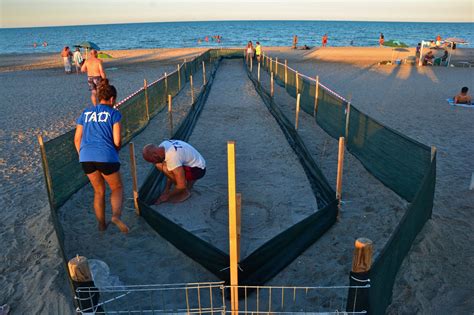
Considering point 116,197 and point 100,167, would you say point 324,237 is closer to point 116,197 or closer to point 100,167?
point 116,197

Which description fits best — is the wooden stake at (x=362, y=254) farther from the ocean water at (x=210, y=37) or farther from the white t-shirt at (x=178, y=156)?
the ocean water at (x=210, y=37)

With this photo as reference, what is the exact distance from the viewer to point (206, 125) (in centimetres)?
1050

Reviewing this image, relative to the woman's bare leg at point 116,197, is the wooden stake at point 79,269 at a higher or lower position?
higher

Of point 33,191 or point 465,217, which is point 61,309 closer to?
point 33,191

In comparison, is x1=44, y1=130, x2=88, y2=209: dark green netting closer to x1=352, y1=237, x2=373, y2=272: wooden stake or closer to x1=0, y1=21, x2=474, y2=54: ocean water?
x1=352, y1=237, x2=373, y2=272: wooden stake

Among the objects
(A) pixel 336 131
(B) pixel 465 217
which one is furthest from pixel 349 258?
(A) pixel 336 131

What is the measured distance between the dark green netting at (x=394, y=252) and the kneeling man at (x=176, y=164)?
3.04m

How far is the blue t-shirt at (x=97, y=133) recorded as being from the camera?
14.2 feet

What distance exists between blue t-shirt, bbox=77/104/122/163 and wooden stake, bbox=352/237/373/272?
3.06 meters

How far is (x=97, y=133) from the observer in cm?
433

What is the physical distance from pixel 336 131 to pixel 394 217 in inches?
149

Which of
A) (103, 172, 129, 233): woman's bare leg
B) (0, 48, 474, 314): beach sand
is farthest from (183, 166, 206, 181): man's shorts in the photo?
(103, 172, 129, 233): woman's bare leg

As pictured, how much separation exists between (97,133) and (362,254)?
325cm

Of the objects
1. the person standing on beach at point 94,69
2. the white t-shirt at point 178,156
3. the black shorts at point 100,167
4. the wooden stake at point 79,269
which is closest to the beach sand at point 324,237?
the white t-shirt at point 178,156
